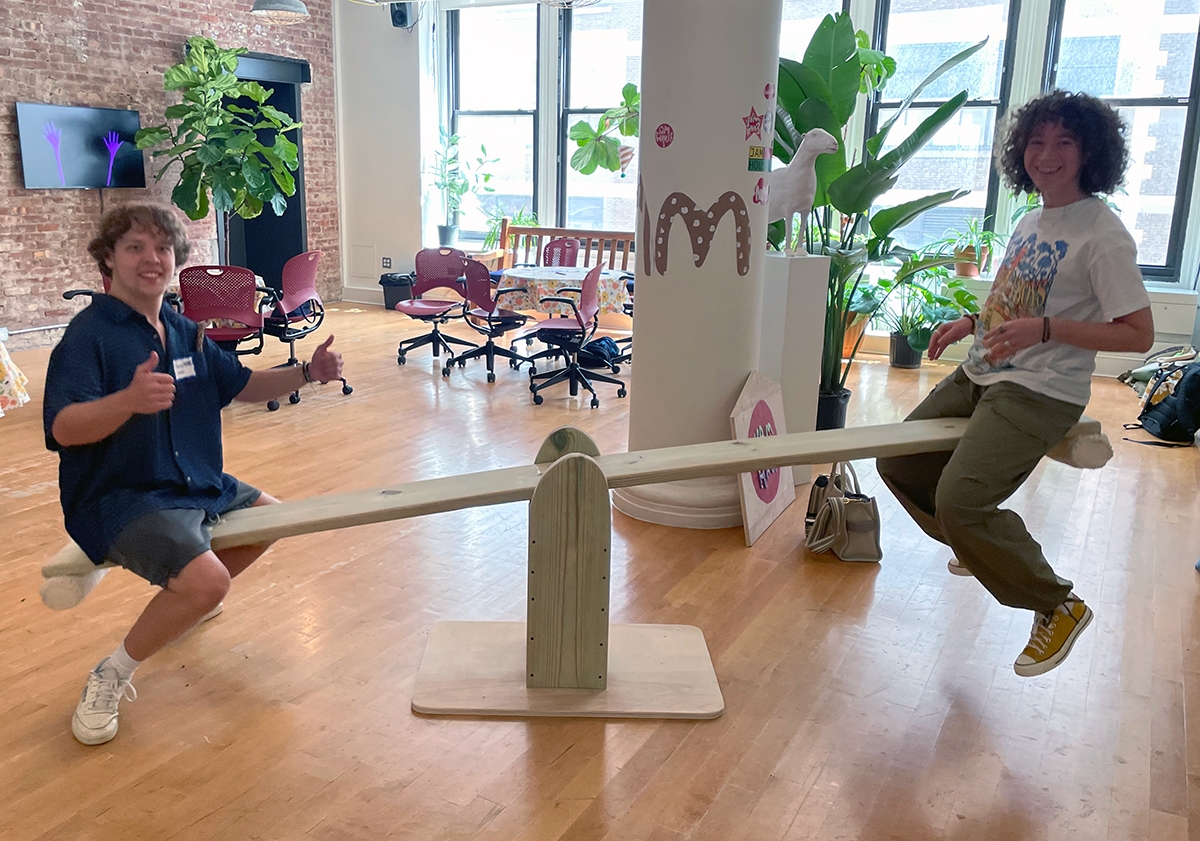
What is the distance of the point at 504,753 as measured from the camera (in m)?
2.38

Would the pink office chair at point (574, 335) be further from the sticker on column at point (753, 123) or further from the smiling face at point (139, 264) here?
the smiling face at point (139, 264)

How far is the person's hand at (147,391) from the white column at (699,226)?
7.14 feet

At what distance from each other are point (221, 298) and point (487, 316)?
6.08 ft

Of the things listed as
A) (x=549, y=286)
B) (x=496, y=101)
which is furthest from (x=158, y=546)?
(x=496, y=101)

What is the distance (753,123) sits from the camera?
12.2 ft

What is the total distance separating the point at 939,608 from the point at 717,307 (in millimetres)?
1413

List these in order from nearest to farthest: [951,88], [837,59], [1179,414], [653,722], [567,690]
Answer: [653,722]
[567,690]
[837,59]
[1179,414]
[951,88]

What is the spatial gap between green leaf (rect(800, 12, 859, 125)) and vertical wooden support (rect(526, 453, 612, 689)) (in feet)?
9.41

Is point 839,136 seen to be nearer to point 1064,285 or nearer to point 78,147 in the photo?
point 1064,285

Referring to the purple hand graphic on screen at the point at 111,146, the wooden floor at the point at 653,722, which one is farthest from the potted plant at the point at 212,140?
the wooden floor at the point at 653,722

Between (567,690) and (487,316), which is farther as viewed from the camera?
(487,316)

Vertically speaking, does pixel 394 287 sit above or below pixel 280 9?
below

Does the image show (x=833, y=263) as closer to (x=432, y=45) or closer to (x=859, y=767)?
(x=859, y=767)

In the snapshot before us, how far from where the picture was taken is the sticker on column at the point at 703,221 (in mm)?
3754
